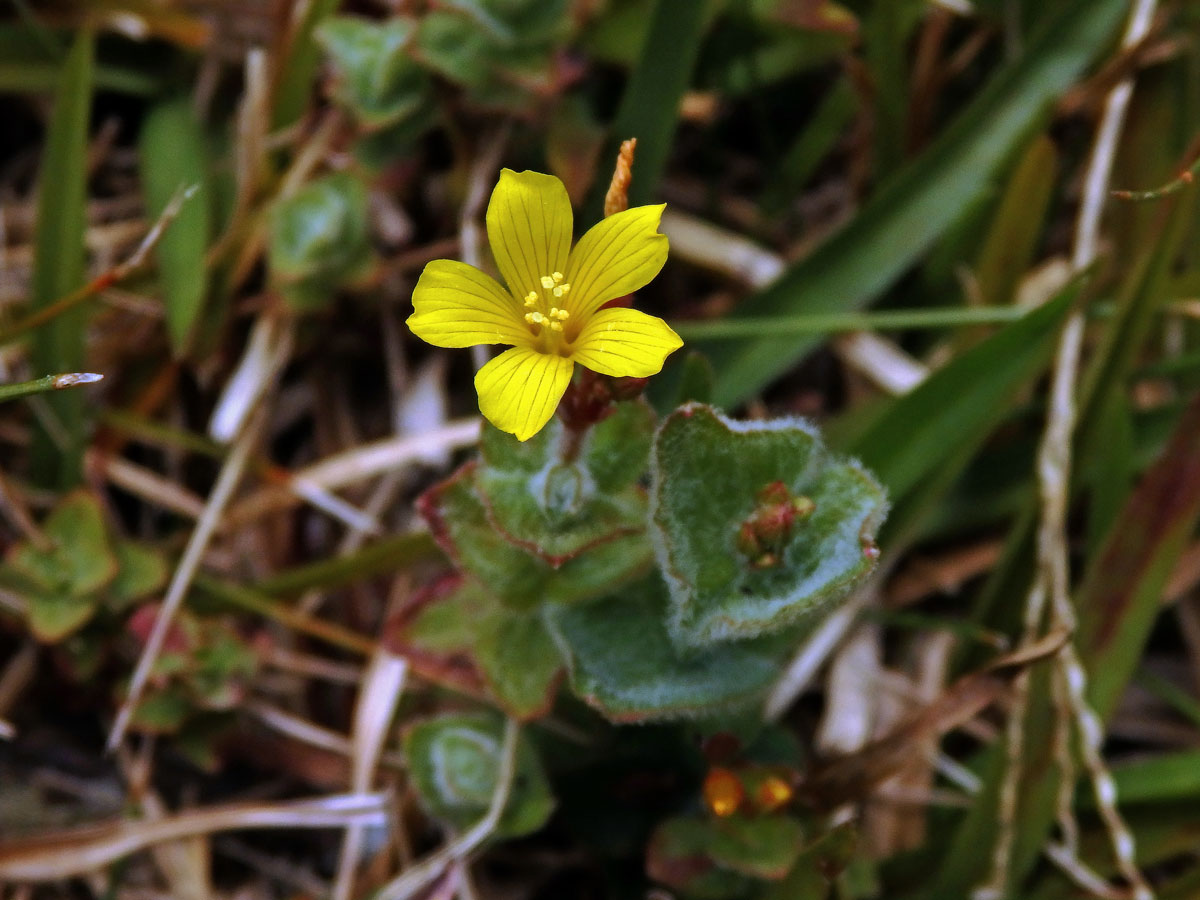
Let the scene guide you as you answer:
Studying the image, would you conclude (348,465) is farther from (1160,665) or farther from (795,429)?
(1160,665)

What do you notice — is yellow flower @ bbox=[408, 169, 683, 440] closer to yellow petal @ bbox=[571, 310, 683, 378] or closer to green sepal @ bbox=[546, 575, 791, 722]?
yellow petal @ bbox=[571, 310, 683, 378]

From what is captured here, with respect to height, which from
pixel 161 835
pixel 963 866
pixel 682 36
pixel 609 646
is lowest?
pixel 161 835

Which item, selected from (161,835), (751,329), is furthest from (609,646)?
(161,835)

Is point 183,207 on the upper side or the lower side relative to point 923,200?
lower

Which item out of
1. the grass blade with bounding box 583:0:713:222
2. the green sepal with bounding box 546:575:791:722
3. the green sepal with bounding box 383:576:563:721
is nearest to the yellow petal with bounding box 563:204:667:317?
the green sepal with bounding box 546:575:791:722

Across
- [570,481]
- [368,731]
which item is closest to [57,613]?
[368,731]

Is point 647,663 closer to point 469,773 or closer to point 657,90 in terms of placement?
point 469,773

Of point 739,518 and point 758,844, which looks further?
point 758,844
